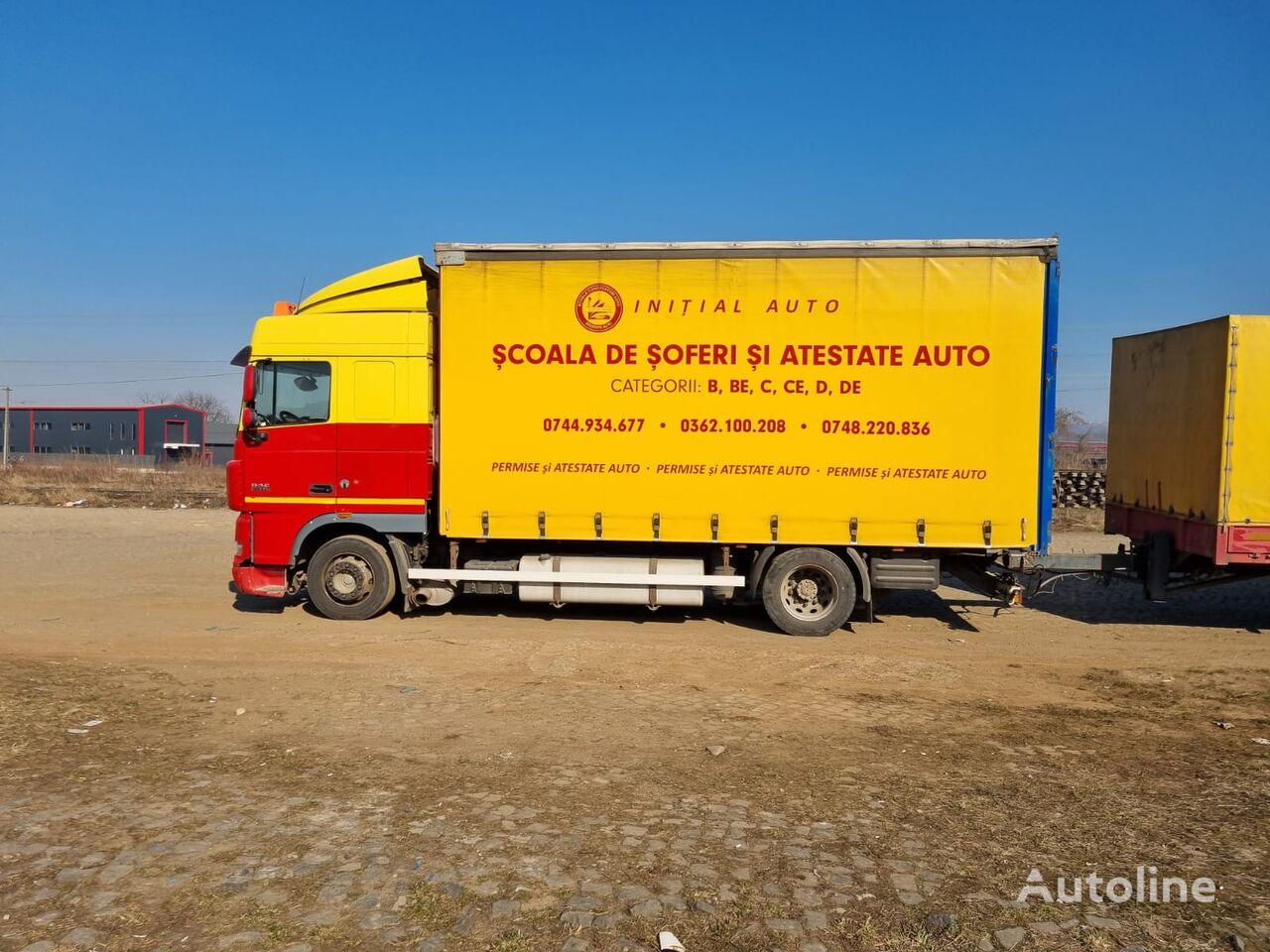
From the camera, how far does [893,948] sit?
3189 millimetres

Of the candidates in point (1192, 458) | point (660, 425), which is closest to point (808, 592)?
point (660, 425)

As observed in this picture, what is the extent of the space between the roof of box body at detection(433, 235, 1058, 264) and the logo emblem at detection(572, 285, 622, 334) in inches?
15.1

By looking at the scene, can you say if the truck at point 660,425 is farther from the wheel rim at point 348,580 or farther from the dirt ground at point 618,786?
the dirt ground at point 618,786

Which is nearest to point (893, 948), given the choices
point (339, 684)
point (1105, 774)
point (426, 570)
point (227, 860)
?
point (1105, 774)

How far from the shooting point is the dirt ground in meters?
3.39

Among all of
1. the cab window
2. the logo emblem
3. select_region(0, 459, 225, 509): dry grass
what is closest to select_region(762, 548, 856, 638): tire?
the logo emblem

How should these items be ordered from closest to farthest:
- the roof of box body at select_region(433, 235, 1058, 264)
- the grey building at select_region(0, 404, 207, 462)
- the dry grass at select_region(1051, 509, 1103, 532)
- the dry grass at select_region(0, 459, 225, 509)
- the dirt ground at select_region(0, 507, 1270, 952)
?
1. the dirt ground at select_region(0, 507, 1270, 952)
2. the roof of box body at select_region(433, 235, 1058, 264)
3. the dry grass at select_region(1051, 509, 1103, 532)
4. the dry grass at select_region(0, 459, 225, 509)
5. the grey building at select_region(0, 404, 207, 462)

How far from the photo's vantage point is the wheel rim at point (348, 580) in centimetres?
962

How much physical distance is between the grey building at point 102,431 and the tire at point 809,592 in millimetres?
68902

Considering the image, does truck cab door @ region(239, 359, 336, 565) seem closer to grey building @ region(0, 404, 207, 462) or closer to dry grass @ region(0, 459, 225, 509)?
dry grass @ region(0, 459, 225, 509)

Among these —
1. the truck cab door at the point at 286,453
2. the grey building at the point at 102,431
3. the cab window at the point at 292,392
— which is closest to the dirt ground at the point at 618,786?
the truck cab door at the point at 286,453

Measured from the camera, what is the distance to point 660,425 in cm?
A: 894

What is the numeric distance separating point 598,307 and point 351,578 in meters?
4.32

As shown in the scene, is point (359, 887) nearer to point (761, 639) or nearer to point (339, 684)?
point (339, 684)
